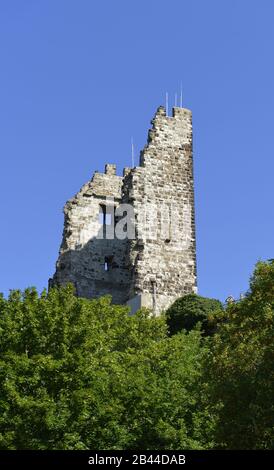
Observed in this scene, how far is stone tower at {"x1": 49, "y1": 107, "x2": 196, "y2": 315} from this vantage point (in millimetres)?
52469

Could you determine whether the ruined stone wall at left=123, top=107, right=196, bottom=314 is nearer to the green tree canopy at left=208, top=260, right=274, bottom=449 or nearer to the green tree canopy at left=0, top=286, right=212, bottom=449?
the green tree canopy at left=0, top=286, right=212, bottom=449

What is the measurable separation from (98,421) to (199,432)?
3.16m

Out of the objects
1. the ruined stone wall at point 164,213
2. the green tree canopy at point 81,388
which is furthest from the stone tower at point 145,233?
the green tree canopy at point 81,388

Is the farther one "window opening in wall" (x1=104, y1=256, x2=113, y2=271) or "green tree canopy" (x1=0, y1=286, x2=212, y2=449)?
"window opening in wall" (x1=104, y1=256, x2=113, y2=271)

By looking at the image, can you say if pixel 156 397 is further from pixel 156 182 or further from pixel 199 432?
pixel 156 182

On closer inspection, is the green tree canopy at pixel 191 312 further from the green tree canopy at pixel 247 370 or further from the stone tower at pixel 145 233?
the green tree canopy at pixel 247 370

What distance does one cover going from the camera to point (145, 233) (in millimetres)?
52938

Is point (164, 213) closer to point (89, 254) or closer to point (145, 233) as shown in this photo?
point (145, 233)

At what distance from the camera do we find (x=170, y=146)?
5578 centimetres

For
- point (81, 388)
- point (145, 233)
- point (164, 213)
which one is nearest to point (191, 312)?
point (145, 233)

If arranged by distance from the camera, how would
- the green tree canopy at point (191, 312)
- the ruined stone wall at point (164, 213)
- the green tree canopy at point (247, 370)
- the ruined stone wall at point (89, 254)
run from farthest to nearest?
the ruined stone wall at point (89, 254) < the ruined stone wall at point (164, 213) < the green tree canopy at point (191, 312) < the green tree canopy at point (247, 370)

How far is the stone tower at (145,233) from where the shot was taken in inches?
2066

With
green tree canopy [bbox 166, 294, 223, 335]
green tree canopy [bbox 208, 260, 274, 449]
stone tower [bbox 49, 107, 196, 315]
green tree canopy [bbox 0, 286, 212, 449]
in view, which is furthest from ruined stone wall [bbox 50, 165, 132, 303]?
green tree canopy [bbox 208, 260, 274, 449]
